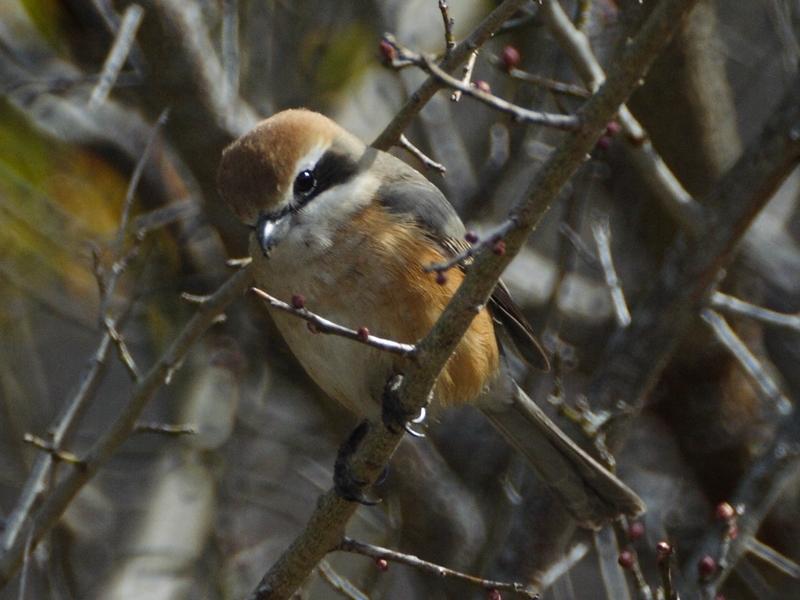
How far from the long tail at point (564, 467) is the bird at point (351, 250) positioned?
1.1 inches

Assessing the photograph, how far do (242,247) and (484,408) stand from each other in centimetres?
163

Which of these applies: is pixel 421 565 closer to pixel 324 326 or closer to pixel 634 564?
pixel 634 564

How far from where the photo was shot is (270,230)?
136 inches

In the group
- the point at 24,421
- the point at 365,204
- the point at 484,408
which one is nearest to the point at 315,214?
the point at 365,204

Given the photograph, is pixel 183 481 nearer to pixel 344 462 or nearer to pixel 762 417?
pixel 344 462

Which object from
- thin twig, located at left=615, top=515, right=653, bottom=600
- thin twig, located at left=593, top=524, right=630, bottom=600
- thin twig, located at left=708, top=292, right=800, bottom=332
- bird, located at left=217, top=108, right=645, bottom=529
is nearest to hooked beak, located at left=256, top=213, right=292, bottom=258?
bird, located at left=217, top=108, right=645, bottom=529

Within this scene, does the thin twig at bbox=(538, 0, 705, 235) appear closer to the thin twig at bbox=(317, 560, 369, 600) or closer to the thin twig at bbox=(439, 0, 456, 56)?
the thin twig at bbox=(439, 0, 456, 56)

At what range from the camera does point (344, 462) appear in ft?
11.9

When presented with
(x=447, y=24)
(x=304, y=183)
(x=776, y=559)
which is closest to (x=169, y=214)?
(x=304, y=183)

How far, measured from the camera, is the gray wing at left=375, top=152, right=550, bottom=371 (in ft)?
12.3

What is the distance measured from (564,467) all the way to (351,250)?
4.92 ft

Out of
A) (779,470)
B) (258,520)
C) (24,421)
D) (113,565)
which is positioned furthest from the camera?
(258,520)

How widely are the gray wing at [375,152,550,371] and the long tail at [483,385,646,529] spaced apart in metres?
0.28

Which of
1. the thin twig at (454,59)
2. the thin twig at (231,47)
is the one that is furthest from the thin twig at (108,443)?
the thin twig at (231,47)
